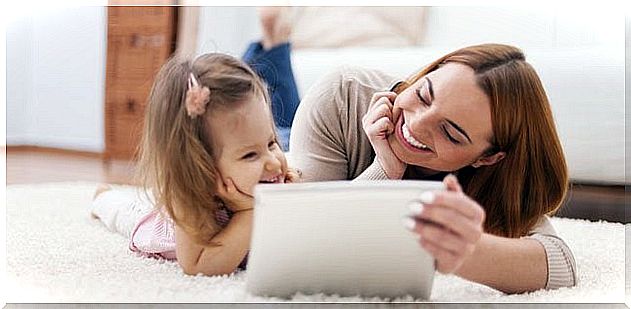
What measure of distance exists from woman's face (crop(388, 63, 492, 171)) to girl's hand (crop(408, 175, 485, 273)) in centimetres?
21

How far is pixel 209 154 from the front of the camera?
2.66 feet

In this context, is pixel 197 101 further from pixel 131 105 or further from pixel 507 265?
pixel 131 105

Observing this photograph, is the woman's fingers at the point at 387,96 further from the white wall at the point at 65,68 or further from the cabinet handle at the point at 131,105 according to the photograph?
the white wall at the point at 65,68

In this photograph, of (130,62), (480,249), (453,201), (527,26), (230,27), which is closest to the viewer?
(453,201)

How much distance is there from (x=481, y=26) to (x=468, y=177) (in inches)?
55.0

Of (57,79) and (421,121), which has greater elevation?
(421,121)

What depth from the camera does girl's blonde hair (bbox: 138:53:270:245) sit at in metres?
0.81

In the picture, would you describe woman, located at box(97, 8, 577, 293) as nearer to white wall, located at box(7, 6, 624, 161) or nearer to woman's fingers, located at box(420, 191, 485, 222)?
woman's fingers, located at box(420, 191, 485, 222)

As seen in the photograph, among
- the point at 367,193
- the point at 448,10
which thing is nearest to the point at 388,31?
the point at 448,10

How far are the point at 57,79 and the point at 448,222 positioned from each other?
9.67ft

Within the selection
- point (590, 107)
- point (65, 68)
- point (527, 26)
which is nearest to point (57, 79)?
point (65, 68)

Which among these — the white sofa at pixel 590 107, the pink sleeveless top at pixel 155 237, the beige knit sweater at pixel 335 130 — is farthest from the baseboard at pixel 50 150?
the beige knit sweater at pixel 335 130

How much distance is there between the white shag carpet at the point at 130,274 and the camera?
796 mm

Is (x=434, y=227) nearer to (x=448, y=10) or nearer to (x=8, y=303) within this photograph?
(x=8, y=303)
